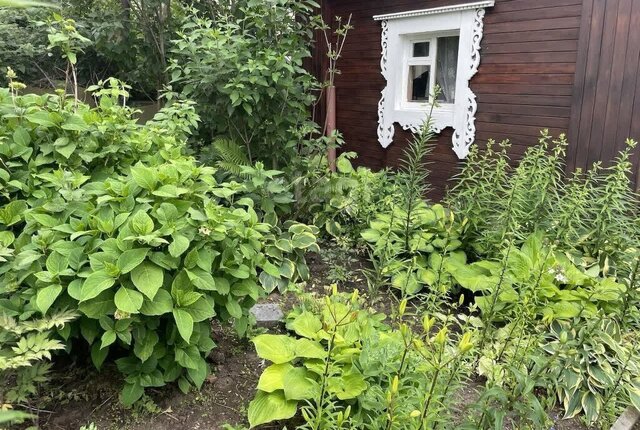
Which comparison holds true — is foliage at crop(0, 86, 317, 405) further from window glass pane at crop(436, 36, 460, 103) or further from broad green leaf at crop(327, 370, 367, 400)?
window glass pane at crop(436, 36, 460, 103)

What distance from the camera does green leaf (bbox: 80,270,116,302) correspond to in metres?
1.61

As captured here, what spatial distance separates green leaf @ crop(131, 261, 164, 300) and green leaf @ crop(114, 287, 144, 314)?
1.1 inches

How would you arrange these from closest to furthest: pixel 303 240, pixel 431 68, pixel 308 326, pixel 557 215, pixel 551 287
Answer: pixel 308 326
pixel 551 287
pixel 557 215
pixel 303 240
pixel 431 68

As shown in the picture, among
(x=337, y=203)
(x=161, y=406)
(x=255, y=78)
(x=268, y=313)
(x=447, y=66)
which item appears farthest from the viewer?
(x=447, y=66)

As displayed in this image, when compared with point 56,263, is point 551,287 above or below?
below

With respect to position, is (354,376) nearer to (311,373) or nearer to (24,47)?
(311,373)

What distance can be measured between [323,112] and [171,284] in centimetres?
503

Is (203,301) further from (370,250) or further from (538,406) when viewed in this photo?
(370,250)

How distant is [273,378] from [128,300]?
68cm

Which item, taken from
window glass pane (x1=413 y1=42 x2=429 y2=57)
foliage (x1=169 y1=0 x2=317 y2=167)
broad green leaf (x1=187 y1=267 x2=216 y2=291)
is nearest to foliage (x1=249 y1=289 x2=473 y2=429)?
broad green leaf (x1=187 y1=267 x2=216 y2=291)

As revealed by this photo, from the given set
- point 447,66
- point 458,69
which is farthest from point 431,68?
point 458,69

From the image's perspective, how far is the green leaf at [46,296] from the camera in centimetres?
161

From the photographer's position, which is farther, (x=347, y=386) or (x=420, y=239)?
(x=420, y=239)

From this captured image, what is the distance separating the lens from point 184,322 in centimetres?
173
